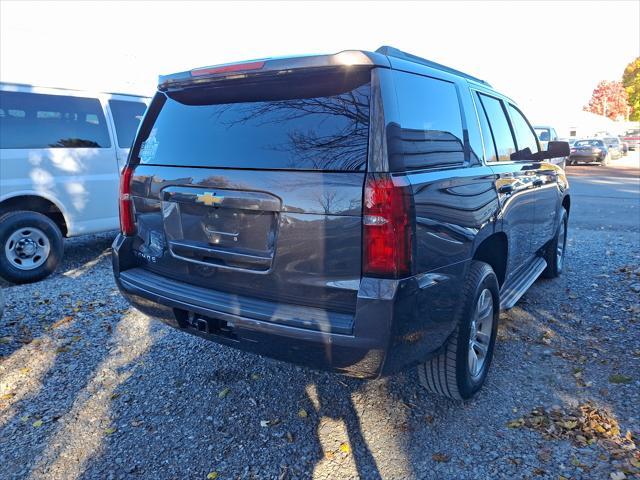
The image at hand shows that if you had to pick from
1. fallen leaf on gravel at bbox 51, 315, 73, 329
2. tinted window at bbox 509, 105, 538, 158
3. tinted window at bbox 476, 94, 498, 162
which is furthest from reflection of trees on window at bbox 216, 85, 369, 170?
fallen leaf on gravel at bbox 51, 315, 73, 329

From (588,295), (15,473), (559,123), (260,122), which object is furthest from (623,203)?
(559,123)

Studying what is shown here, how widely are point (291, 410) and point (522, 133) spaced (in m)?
3.21

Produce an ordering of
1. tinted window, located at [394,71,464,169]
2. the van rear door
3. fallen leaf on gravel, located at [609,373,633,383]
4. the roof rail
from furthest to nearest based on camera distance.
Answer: fallen leaf on gravel, located at [609,373,633,383] < the roof rail < tinted window, located at [394,71,464,169] < the van rear door

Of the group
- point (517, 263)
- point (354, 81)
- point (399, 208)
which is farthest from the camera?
point (517, 263)

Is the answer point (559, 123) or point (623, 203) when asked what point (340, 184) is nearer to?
point (623, 203)

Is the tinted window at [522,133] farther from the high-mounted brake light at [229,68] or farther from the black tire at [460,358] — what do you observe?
the high-mounted brake light at [229,68]

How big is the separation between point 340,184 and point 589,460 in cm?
194

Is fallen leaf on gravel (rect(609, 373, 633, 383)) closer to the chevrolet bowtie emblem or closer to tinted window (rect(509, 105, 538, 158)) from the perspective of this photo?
tinted window (rect(509, 105, 538, 158))

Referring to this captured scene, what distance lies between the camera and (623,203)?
41.0 feet

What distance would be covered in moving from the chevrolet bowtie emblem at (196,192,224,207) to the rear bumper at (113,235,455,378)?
50cm

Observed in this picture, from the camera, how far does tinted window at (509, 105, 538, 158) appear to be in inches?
169

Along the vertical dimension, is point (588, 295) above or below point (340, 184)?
below

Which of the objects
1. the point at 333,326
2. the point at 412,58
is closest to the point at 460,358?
the point at 333,326

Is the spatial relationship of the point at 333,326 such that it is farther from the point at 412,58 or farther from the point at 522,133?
the point at 522,133
